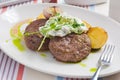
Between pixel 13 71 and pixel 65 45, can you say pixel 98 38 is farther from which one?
pixel 13 71

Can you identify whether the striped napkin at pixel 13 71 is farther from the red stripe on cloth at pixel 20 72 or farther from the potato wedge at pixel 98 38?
the potato wedge at pixel 98 38

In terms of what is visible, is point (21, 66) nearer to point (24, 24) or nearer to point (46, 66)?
point (46, 66)

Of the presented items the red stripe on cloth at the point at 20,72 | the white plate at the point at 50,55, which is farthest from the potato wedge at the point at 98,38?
the red stripe on cloth at the point at 20,72

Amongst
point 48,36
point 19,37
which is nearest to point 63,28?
point 48,36

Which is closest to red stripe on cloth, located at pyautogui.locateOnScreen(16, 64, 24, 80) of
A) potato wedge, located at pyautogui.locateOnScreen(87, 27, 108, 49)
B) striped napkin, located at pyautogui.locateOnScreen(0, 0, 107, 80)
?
striped napkin, located at pyautogui.locateOnScreen(0, 0, 107, 80)

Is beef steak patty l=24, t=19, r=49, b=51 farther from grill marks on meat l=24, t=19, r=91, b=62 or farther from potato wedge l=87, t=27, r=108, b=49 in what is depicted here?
potato wedge l=87, t=27, r=108, b=49

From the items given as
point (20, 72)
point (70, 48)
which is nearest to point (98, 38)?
point (70, 48)
